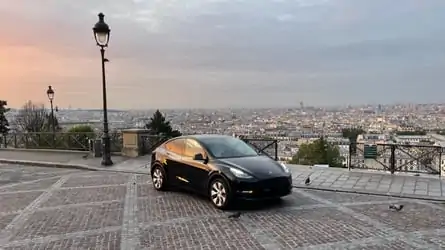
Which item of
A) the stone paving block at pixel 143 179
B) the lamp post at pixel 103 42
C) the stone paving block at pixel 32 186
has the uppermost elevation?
the lamp post at pixel 103 42

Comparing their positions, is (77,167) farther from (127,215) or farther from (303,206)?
(303,206)

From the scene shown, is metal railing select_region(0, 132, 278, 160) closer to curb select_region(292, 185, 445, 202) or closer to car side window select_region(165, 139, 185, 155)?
curb select_region(292, 185, 445, 202)

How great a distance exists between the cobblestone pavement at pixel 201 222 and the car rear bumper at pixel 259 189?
310 mm

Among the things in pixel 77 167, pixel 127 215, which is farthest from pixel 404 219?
pixel 77 167

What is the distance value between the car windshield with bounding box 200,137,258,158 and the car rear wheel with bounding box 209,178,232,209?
77 cm

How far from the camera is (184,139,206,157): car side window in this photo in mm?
10094

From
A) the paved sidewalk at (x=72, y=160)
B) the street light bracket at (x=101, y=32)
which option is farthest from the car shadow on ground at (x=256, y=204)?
the street light bracket at (x=101, y=32)

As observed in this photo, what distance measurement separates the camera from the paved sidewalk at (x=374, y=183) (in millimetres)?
10375

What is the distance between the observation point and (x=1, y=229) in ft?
24.8

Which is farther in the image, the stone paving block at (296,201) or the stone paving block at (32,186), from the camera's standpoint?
the stone paving block at (32,186)

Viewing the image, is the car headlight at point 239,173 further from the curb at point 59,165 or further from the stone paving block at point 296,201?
the curb at point 59,165

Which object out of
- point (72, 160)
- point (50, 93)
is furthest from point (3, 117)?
point (72, 160)

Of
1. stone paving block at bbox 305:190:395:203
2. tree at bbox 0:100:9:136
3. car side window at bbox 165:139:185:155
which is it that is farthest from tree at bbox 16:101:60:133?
stone paving block at bbox 305:190:395:203

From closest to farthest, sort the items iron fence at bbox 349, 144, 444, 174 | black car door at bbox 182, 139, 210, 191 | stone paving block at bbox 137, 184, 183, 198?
black car door at bbox 182, 139, 210, 191 < stone paving block at bbox 137, 184, 183, 198 < iron fence at bbox 349, 144, 444, 174
